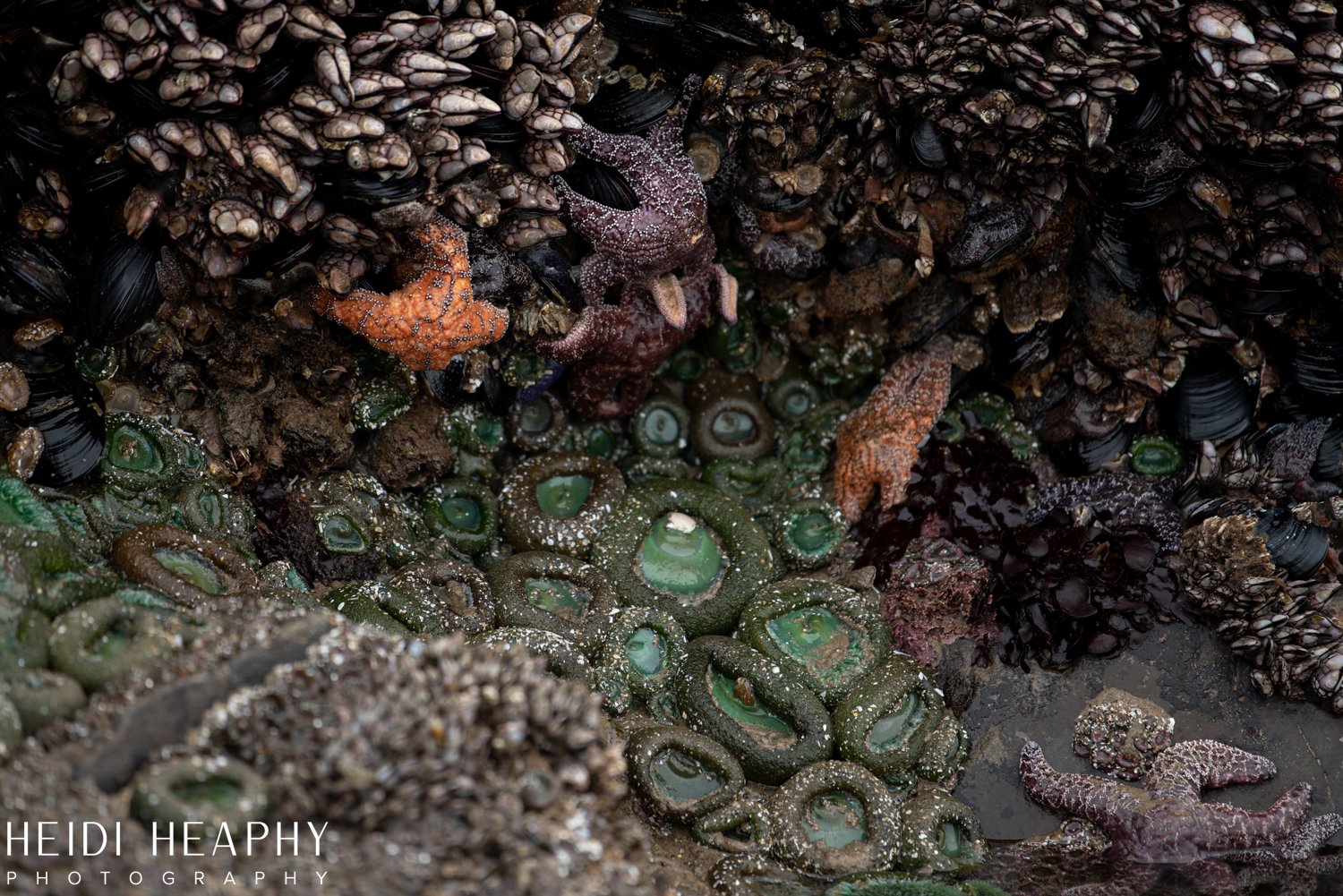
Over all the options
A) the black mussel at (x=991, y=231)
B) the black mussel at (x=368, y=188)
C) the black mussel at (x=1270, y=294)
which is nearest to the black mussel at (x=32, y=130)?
the black mussel at (x=368, y=188)

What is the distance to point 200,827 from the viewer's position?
10.3 feet

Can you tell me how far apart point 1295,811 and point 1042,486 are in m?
2.07

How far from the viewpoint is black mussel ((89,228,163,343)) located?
14.7ft

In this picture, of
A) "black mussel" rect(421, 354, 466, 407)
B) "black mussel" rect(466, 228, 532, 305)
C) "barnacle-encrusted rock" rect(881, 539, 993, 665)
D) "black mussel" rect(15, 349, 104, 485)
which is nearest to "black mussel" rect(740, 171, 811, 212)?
"black mussel" rect(466, 228, 532, 305)

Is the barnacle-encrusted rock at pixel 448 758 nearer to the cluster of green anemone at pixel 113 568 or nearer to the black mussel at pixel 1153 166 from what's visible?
the cluster of green anemone at pixel 113 568

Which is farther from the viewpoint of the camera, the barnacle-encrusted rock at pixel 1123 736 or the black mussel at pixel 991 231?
the black mussel at pixel 991 231

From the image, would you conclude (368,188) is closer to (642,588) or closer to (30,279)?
(30,279)

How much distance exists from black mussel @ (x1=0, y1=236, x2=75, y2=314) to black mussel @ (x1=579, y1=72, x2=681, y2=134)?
249cm

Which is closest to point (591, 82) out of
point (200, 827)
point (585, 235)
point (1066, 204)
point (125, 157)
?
point (585, 235)

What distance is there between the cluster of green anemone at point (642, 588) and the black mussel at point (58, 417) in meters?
0.14

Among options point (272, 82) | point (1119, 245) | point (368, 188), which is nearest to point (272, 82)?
point (272, 82)

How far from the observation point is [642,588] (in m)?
5.41

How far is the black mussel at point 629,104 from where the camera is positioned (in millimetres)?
5305

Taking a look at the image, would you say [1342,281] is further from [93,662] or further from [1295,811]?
[93,662]
